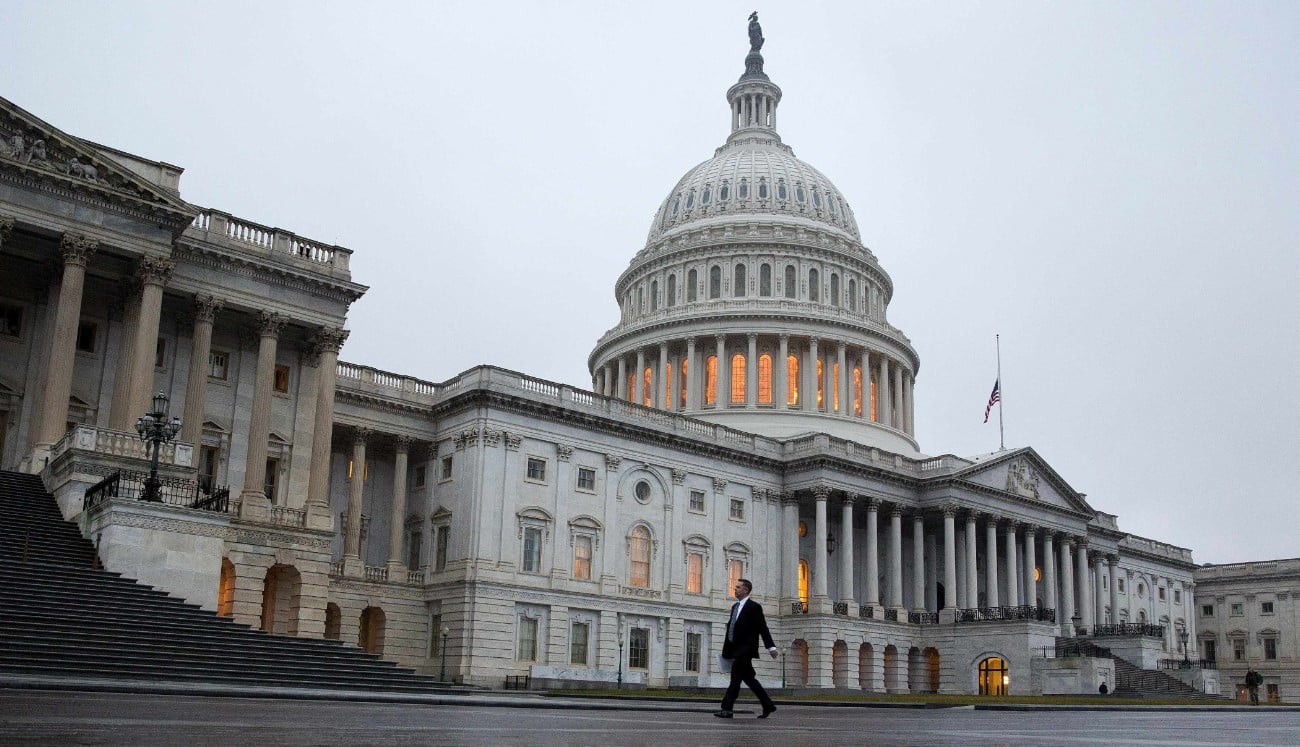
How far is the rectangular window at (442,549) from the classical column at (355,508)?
12.7 ft

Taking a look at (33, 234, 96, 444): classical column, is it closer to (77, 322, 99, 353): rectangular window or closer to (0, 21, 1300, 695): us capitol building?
(0, 21, 1300, 695): us capitol building

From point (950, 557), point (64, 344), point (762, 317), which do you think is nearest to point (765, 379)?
point (762, 317)

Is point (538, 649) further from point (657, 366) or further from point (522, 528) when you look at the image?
point (657, 366)

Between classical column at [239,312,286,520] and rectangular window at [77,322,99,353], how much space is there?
20.3ft

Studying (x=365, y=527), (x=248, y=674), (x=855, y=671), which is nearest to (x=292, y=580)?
(x=365, y=527)

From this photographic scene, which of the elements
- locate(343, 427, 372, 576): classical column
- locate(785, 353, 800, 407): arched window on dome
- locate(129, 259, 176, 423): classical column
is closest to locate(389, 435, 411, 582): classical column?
locate(343, 427, 372, 576): classical column

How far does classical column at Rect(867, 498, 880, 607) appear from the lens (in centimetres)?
7712

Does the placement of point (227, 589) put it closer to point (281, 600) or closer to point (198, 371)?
point (281, 600)

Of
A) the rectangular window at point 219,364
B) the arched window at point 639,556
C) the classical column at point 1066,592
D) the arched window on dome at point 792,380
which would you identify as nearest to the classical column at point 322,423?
the rectangular window at point 219,364

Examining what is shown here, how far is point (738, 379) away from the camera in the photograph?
93562 mm

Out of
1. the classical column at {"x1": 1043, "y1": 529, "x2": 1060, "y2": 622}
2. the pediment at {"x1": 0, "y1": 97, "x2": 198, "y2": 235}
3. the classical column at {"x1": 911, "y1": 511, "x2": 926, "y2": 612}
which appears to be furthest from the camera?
the classical column at {"x1": 1043, "y1": 529, "x2": 1060, "y2": 622}

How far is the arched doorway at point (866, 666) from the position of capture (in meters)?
74.9

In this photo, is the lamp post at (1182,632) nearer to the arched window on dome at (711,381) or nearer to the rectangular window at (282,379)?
the arched window on dome at (711,381)

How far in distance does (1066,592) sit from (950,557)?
15683mm
